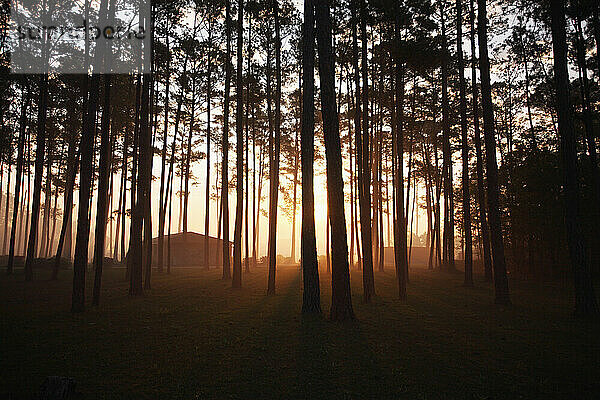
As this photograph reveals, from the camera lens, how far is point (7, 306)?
1260 centimetres

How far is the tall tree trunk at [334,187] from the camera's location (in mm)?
10883

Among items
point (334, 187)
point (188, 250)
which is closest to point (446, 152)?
point (334, 187)

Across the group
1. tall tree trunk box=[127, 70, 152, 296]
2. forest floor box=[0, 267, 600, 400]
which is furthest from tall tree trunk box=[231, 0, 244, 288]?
forest floor box=[0, 267, 600, 400]

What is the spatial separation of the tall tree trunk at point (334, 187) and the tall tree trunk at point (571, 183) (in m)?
7.25

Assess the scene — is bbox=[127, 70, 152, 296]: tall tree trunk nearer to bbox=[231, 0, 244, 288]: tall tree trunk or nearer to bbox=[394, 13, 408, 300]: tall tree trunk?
bbox=[231, 0, 244, 288]: tall tree trunk

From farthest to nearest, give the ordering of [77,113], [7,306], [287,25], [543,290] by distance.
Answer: [77,113] → [287,25] → [543,290] → [7,306]

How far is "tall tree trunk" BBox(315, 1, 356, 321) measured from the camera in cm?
1088

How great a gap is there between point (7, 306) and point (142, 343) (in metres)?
7.53

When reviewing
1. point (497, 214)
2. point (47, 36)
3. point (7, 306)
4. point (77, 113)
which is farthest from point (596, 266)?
point (47, 36)

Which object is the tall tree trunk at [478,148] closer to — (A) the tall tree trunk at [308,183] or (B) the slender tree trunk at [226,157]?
(A) the tall tree trunk at [308,183]

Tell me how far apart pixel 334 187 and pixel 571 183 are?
763 cm

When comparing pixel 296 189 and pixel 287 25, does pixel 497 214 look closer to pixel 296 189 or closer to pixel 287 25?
pixel 287 25

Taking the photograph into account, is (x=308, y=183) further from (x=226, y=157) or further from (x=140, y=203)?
(x=226, y=157)

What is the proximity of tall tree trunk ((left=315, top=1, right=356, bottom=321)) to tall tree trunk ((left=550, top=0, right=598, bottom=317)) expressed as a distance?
23.8 feet
